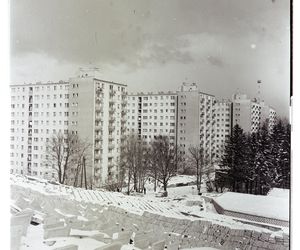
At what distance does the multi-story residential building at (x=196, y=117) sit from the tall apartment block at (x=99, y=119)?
27 cm

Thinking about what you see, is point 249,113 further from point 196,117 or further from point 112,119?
point 112,119

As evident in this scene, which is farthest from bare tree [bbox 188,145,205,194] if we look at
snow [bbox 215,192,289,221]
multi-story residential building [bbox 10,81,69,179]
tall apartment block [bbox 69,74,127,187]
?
multi-story residential building [bbox 10,81,69,179]

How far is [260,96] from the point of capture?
1.79m

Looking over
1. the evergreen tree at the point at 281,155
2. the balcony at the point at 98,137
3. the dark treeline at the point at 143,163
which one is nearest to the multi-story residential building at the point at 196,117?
the dark treeline at the point at 143,163

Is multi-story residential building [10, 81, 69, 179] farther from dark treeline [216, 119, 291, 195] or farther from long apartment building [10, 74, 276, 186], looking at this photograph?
dark treeline [216, 119, 291, 195]

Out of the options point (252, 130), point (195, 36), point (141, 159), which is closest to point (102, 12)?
point (195, 36)

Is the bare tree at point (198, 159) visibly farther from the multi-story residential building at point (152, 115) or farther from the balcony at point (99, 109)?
the balcony at point (99, 109)

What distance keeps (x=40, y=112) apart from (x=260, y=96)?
1057 mm

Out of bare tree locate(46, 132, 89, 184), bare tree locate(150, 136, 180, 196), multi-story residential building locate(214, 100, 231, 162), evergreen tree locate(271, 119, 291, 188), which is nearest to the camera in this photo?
evergreen tree locate(271, 119, 291, 188)

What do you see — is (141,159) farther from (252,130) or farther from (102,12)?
(102,12)

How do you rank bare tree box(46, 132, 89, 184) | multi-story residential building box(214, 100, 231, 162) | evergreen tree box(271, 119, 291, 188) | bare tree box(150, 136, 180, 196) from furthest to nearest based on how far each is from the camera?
bare tree box(46, 132, 89, 184)
bare tree box(150, 136, 180, 196)
multi-story residential building box(214, 100, 231, 162)
evergreen tree box(271, 119, 291, 188)

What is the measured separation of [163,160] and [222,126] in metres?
0.32

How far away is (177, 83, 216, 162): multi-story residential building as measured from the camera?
1870 mm

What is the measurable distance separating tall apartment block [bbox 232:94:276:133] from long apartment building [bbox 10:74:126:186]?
1.67 ft
